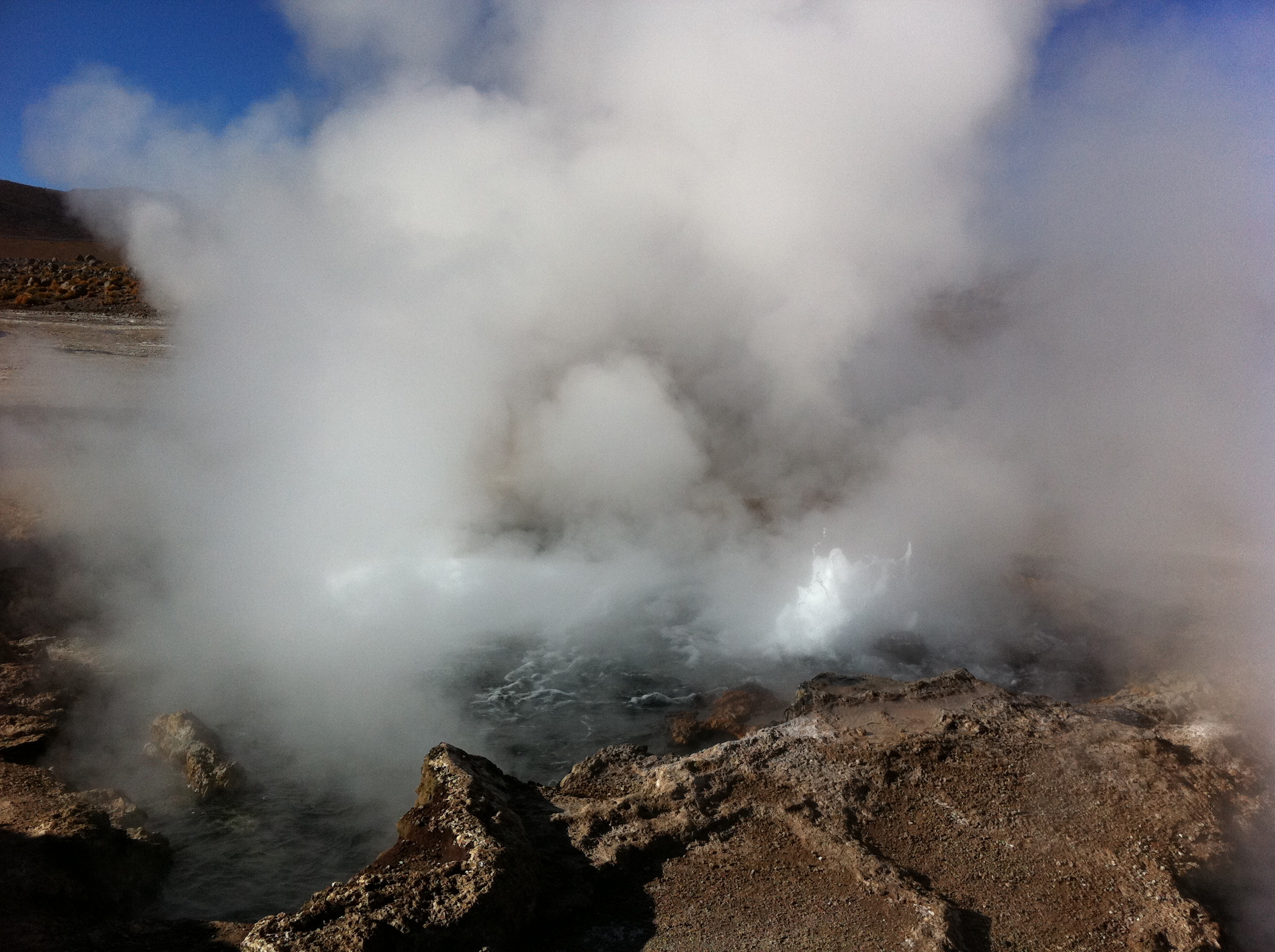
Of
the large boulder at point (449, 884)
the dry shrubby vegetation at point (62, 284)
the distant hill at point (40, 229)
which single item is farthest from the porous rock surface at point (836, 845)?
the distant hill at point (40, 229)

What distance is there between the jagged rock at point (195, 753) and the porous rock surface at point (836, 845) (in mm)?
1533

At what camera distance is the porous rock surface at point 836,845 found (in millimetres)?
2852

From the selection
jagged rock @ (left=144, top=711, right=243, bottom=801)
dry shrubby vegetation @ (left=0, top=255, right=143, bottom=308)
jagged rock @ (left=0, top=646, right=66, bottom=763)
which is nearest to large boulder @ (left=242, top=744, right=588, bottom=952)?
jagged rock @ (left=144, top=711, right=243, bottom=801)

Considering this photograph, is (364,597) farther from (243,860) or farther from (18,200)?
(18,200)

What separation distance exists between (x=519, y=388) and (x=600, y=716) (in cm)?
360

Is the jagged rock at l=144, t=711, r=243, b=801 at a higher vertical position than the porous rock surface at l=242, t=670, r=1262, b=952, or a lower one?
higher

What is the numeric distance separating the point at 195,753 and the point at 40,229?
31330 mm

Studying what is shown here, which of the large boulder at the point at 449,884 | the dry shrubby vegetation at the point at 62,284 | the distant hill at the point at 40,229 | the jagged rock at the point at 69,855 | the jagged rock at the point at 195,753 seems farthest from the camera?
the distant hill at the point at 40,229

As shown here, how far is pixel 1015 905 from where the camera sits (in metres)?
3.01

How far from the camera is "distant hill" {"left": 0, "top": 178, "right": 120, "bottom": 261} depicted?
78.7 feet

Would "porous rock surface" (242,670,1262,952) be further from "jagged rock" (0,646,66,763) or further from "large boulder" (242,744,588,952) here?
"jagged rock" (0,646,66,763)

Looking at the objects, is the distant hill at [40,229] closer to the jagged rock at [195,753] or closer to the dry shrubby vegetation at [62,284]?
the dry shrubby vegetation at [62,284]

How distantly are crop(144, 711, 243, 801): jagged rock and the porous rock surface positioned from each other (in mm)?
1533

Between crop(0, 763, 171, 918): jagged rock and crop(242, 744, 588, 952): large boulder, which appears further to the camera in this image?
crop(0, 763, 171, 918): jagged rock
